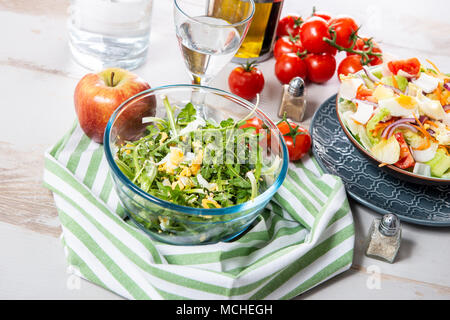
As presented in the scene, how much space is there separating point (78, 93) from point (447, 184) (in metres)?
0.88

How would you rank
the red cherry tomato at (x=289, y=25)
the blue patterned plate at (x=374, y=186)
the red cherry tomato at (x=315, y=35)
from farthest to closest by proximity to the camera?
the red cherry tomato at (x=289, y=25) < the red cherry tomato at (x=315, y=35) < the blue patterned plate at (x=374, y=186)

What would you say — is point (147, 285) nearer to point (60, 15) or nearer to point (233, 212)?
point (233, 212)

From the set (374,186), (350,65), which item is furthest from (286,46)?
(374,186)

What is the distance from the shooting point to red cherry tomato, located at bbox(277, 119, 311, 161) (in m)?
1.22

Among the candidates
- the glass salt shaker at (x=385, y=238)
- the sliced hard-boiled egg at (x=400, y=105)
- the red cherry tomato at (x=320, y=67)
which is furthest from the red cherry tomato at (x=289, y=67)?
A: the glass salt shaker at (x=385, y=238)

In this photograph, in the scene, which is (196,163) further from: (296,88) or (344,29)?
(344,29)

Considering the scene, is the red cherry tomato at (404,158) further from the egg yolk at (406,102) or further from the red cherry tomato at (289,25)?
the red cherry tomato at (289,25)

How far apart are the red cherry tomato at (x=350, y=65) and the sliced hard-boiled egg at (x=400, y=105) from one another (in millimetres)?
343

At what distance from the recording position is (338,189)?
1125 mm

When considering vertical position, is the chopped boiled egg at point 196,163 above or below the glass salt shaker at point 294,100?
above

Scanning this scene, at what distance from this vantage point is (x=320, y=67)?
1.51 metres

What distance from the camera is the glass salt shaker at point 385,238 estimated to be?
103 centimetres

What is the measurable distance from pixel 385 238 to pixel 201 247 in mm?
379

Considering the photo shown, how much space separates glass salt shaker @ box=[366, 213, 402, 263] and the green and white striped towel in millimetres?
49
